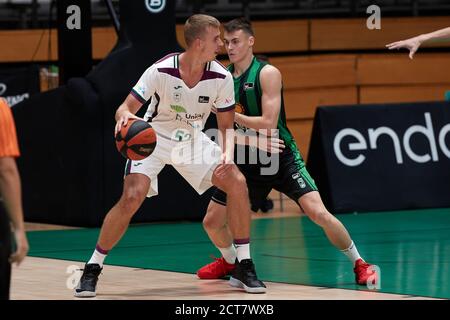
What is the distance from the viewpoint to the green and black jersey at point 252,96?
940cm

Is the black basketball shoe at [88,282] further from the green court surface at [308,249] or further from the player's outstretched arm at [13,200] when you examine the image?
the player's outstretched arm at [13,200]

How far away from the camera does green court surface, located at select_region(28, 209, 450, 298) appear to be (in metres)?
9.33

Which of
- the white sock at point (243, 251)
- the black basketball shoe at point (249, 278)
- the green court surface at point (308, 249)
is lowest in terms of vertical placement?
the green court surface at point (308, 249)

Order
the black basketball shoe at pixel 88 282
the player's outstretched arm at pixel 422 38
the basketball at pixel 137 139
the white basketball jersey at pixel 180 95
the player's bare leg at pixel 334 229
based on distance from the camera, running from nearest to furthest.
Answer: the player's outstretched arm at pixel 422 38, the basketball at pixel 137 139, the black basketball shoe at pixel 88 282, the white basketball jersey at pixel 180 95, the player's bare leg at pixel 334 229

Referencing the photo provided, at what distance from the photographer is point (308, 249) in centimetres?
1132

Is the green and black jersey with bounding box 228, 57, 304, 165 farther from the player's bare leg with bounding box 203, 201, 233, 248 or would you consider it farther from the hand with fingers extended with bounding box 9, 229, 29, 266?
the hand with fingers extended with bounding box 9, 229, 29, 266

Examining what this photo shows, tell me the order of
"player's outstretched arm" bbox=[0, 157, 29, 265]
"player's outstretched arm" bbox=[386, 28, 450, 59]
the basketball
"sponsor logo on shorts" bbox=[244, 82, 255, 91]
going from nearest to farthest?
"player's outstretched arm" bbox=[0, 157, 29, 265] → "player's outstretched arm" bbox=[386, 28, 450, 59] → the basketball → "sponsor logo on shorts" bbox=[244, 82, 255, 91]

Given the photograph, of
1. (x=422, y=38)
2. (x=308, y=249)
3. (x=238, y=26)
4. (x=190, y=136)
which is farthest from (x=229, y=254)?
(x=422, y=38)

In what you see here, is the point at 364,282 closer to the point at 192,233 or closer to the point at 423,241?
the point at 423,241

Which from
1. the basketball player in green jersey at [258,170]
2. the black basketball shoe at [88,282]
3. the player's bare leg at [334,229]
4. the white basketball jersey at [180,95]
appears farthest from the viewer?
the basketball player in green jersey at [258,170]

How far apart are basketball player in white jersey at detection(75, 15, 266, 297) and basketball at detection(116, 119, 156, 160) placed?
40 cm

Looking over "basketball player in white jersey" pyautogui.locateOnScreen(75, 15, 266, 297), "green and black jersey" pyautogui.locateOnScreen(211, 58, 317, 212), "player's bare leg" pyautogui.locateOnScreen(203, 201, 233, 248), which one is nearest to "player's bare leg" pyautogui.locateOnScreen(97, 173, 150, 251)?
"basketball player in white jersey" pyautogui.locateOnScreen(75, 15, 266, 297)

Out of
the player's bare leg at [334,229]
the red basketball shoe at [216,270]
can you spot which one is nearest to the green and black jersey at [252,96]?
the player's bare leg at [334,229]
